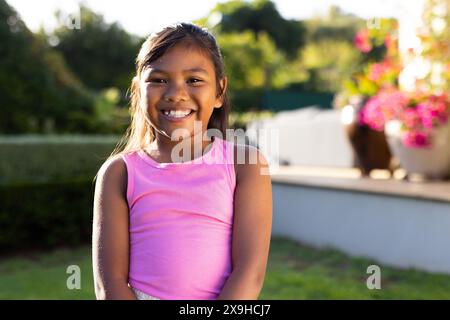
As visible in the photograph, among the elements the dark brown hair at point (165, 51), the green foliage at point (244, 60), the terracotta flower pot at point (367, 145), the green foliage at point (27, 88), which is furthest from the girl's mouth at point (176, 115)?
the green foliage at point (244, 60)

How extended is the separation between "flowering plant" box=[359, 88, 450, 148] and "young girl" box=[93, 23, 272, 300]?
4481 millimetres

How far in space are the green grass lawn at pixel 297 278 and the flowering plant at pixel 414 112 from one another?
4.55 feet

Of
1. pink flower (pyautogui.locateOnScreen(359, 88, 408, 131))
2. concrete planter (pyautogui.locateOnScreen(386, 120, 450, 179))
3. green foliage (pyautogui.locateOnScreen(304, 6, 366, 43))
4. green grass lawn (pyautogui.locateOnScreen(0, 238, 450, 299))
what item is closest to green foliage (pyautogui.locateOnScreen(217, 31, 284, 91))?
green foliage (pyautogui.locateOnScreen(304, 6, 366, 43))

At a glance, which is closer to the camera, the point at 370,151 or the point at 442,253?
the point at 442,253

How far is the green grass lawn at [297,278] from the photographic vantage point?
416 centimetres

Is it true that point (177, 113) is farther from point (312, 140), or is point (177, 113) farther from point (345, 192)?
point (312, 140)

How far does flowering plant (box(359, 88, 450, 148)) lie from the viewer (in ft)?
19.1

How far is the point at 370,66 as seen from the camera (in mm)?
6695

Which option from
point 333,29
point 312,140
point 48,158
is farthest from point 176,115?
point 333,29

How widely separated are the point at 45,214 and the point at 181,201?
5148mm

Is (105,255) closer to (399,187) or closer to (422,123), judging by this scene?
(399,187)

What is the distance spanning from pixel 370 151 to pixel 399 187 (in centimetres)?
178

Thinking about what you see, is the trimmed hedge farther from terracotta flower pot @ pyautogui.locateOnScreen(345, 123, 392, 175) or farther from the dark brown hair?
the dark brown hair
